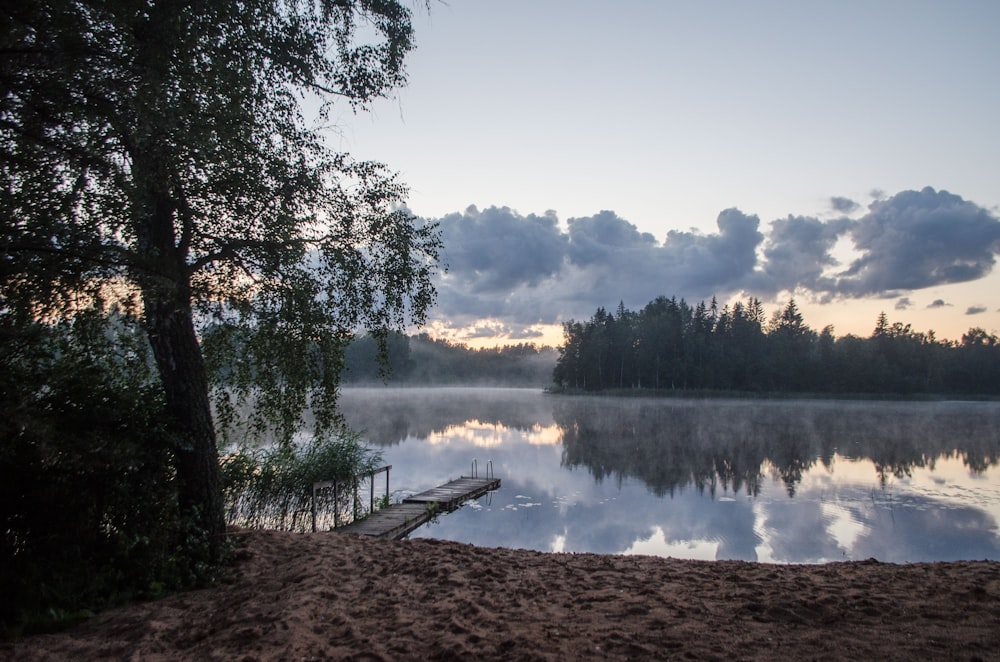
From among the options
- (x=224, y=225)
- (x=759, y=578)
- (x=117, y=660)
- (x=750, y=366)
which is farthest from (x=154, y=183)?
(x=750, y=366)

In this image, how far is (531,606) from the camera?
580 cm

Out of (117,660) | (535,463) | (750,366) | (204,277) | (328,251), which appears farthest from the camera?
(750,366)

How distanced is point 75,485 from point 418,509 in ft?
34.0

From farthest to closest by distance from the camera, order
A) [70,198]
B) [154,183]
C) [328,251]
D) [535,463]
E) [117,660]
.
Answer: [535,463] < [328,251] < [154,183] < [70,198] < [117,660]

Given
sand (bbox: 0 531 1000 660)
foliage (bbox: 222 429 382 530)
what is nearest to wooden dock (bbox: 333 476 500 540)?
foliage (bbox: 222 429 382 530)

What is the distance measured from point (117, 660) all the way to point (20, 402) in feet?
8.17

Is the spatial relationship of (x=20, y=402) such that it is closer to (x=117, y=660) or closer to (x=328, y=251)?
(x=117, y=660)


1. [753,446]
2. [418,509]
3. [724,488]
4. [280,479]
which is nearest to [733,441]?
[753,446]

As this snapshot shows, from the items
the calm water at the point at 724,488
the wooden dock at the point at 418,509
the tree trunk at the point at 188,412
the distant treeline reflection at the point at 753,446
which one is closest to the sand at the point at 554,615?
the tree trunk at the point at 188,412

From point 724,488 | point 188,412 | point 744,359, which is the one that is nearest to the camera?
point 188,412

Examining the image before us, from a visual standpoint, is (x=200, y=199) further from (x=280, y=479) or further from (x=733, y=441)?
(x=733, y=441)

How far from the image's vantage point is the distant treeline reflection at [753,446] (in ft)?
73.8

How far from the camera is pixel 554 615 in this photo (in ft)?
17.9

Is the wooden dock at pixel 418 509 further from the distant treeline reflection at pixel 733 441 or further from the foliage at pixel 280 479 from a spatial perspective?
the distant treeline reflection at pixel 733 441
